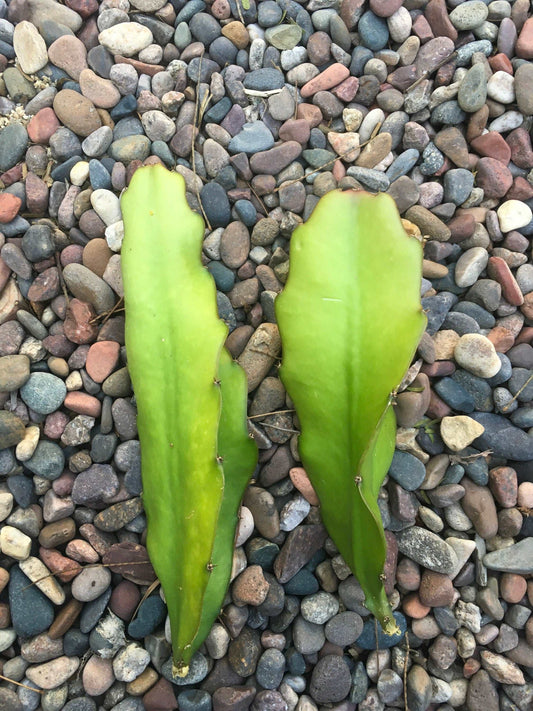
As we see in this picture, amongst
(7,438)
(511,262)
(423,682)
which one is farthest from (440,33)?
(423,682)

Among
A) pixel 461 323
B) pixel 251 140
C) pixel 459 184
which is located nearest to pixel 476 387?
pixel 461 323

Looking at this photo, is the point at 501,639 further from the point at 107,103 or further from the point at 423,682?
the point at 107,103

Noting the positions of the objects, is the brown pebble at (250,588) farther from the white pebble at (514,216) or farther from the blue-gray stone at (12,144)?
the blue-gray stone at (12,144)

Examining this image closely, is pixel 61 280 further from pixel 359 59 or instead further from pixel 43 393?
pixel 359 59

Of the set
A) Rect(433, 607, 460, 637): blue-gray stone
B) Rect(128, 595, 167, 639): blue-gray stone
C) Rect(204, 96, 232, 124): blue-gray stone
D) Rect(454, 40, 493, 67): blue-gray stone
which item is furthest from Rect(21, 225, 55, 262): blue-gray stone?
Rect(433, 607, 460, 637): blue-gray stone

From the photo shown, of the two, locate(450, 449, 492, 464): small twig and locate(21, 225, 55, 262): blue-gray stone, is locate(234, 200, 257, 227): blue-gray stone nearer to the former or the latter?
locate(21, 225, 55, 262): blue-gray stone
